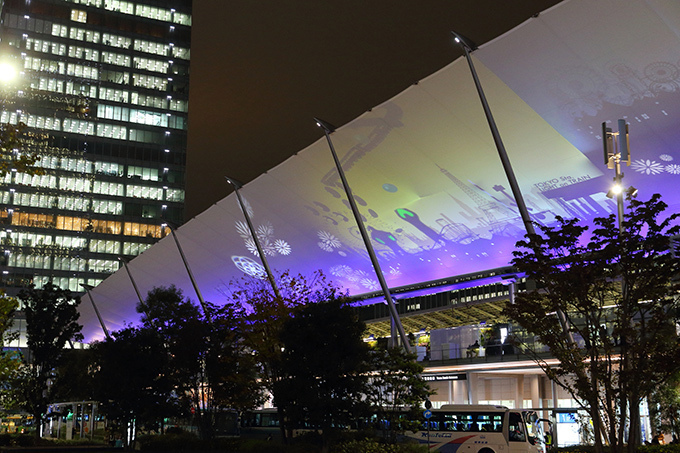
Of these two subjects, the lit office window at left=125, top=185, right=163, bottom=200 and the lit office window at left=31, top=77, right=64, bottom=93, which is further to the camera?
the lit office window at left=125, top=185, right=163, bottom=200

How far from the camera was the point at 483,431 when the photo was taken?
3000 centimetres

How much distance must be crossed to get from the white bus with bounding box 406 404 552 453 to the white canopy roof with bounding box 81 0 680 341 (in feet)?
26.5

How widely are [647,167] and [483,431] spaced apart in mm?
12551

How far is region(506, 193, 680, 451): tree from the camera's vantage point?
16.2 metres

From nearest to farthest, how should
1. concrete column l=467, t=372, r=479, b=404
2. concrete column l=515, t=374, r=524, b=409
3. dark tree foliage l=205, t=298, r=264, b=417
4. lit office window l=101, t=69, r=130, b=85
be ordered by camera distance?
1. dark tree foliage l=205, t=298, r=264, b=417
2. concrete column l=467, t=372, r=479, b=404
3. concrete column l=515, t=374, r=524, b=409
4. lit office window l=101, t=69, r=130, b=85

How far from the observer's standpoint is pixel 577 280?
1717 centimetres

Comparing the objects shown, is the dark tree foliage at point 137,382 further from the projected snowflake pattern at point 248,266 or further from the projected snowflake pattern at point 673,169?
the projected snowflake pattern at point 673,169

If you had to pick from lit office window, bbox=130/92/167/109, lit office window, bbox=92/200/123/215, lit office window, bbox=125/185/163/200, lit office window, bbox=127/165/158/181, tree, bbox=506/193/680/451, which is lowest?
tree, bbox=506/193/680/451

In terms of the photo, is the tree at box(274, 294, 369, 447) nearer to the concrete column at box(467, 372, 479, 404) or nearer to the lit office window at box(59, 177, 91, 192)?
the concrete column at box(467, 372, 479, 404)

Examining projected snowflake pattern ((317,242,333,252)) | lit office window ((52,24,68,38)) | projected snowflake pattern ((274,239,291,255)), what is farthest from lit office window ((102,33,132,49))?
projected snowflake pattern ((317,242,333,252))

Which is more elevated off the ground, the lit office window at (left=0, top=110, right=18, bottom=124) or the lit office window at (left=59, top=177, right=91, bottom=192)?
the lit office window at (left=0, top=110, right=18, bottom=124)

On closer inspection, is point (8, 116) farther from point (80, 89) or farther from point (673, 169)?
point (673, 169)

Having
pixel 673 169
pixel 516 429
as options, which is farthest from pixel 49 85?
pixel 673 169

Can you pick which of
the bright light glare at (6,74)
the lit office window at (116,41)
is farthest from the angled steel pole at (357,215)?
the lit office window at (116,41)
